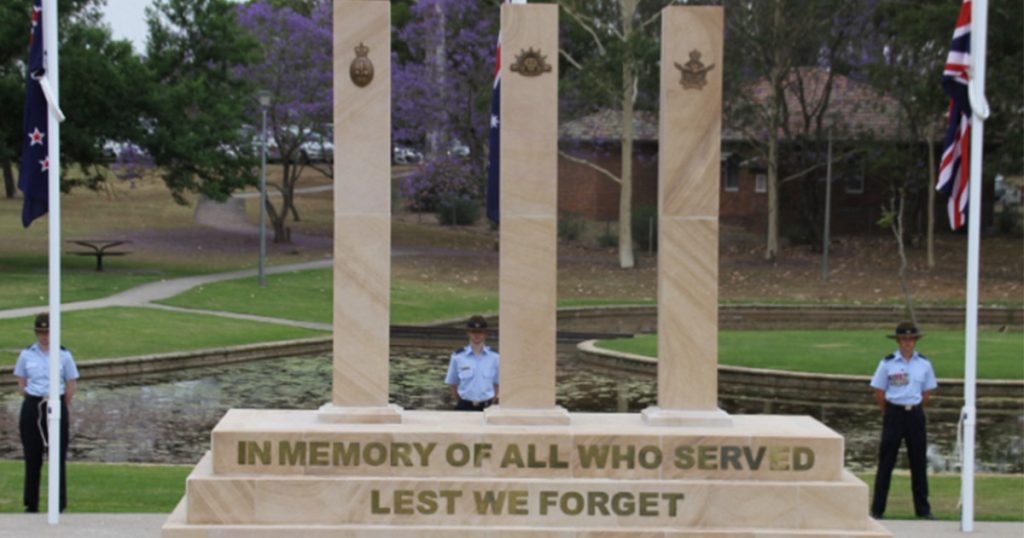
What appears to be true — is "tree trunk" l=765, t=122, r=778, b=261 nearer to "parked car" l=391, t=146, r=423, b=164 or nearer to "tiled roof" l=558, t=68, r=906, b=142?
→ "tiled roof" l=558, t=68, r=906, b=142

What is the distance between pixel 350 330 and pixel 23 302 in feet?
71.5

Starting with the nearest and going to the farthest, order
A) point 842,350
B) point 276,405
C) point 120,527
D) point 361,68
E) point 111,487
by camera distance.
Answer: point 361,68 → point 120,527 → point 111,487 → point 276,405 → point 842,350

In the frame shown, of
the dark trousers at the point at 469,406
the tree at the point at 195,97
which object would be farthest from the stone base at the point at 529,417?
the tree at the point at 195,97

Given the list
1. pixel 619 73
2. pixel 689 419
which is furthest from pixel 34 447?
pixel 619 73

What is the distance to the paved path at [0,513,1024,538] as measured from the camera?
1265cm

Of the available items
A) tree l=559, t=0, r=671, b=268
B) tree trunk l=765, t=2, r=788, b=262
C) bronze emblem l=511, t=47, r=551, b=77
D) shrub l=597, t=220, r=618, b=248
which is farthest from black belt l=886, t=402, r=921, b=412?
shrub l=597, t=220, r=618, b=248

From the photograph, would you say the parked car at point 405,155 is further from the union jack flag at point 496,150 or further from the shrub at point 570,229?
the union jack flag at point 496,150

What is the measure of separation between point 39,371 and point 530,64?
18.8ft

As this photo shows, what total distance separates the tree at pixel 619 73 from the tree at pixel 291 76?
26.6ft

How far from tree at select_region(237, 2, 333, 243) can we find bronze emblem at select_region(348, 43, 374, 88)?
35.2 meters

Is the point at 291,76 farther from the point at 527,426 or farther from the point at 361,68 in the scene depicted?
the point at 527,426

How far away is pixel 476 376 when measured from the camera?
1490cm

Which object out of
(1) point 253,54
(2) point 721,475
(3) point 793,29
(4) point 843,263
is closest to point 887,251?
(4) point 843,263

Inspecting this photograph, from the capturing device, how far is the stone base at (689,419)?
12297 millimetres
